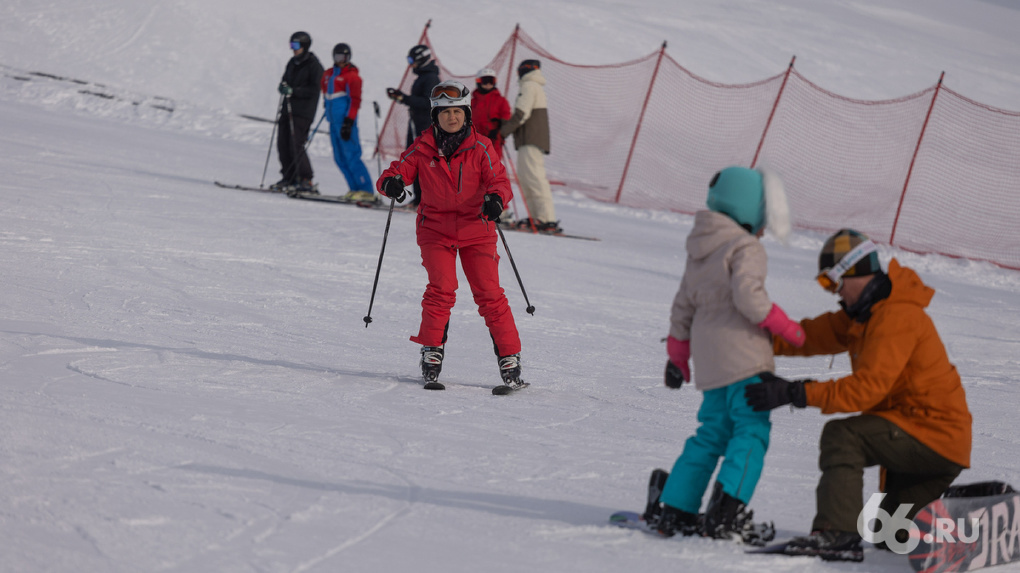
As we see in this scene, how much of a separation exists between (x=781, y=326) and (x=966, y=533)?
852 millimetres

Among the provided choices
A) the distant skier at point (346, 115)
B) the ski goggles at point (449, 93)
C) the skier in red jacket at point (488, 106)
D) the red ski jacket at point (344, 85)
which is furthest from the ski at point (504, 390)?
the red ski jacket at point (344, 85)

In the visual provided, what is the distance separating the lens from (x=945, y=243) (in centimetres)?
1446

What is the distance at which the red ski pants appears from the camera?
5.39m

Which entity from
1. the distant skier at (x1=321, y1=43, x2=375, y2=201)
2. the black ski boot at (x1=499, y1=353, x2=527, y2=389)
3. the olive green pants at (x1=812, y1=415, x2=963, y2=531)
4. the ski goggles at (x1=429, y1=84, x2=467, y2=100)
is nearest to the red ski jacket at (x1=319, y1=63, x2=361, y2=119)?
the distant skier at (x1=321, y1=43, x2=375, y2=201)

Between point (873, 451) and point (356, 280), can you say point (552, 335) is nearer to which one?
point (356, 280)

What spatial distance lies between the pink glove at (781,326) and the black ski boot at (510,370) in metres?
2.27

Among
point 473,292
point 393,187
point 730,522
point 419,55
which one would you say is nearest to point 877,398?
point 730,522

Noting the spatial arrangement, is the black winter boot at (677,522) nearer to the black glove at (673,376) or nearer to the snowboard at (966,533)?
the black glove at (673,376)

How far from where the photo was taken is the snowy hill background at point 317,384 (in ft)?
10.5

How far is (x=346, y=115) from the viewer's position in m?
11.7

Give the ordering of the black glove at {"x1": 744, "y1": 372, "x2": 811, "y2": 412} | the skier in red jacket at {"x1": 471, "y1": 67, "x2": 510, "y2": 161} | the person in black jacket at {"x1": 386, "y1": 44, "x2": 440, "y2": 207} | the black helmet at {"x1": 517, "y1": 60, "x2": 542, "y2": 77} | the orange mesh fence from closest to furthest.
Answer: the black glove at {"x1": 744, "y1": 372, "x2": 811, "y2": 412} → the skier in red jacket at {"x1": 471, "y1": 67, "x2": 510, "y2": 161} → the person in black jacket at {"x1": 386, "y1": 44, "x2": 440, "y2": 207} → the black helmet at {"x1": 517, "y1": 60, "x2": 542, "y2": 77} → the orange mesh fence

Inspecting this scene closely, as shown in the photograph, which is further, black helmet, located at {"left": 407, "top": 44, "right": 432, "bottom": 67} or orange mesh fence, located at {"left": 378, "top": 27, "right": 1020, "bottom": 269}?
orange mesh fence, located at {"left": 378, "top": 27, "right": 1020, "bottom": 269}

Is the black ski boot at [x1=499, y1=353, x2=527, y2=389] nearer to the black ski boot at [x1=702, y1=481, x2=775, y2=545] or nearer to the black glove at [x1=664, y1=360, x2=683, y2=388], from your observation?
the black glove at [x1=664, y1=360, x2=683, y2=388]

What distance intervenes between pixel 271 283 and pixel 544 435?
149 inches
